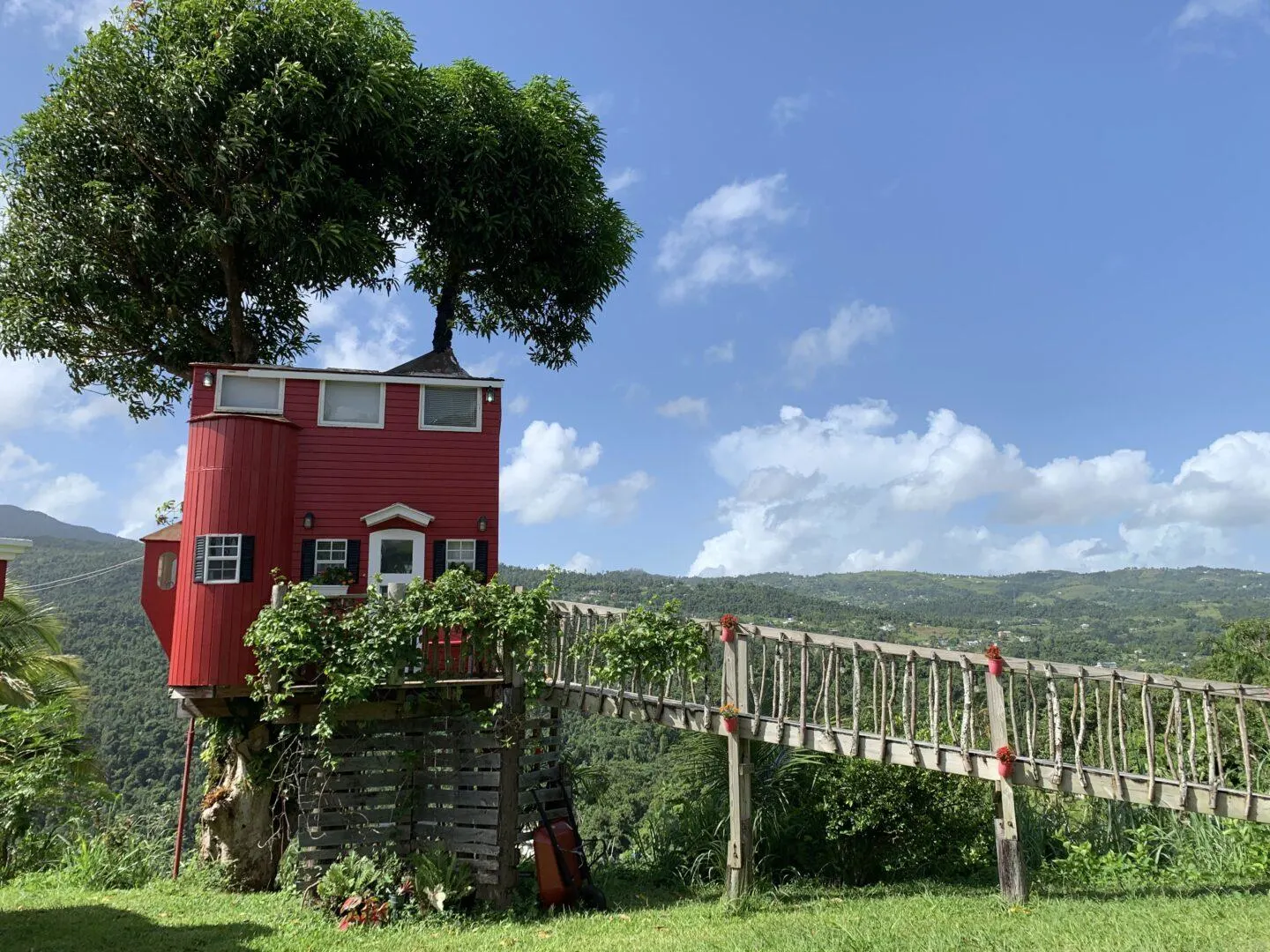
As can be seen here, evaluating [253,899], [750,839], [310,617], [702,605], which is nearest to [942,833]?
[750,839]

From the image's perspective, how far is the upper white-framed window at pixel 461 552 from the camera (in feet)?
42.0

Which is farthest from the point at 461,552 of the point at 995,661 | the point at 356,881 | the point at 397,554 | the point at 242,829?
the point at 995,661

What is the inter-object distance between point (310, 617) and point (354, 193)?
29.0ft

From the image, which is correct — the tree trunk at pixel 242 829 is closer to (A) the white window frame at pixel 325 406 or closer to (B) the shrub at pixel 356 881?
(B) the shrub at pixel 356 881

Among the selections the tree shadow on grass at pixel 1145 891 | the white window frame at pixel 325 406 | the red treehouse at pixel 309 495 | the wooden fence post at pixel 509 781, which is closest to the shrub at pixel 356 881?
the wooden fence post at pixel 509 781

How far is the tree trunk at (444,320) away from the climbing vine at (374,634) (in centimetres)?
904

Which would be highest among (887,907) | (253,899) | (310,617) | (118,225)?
(118,225)

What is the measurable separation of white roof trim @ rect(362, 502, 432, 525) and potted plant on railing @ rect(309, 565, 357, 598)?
83cm

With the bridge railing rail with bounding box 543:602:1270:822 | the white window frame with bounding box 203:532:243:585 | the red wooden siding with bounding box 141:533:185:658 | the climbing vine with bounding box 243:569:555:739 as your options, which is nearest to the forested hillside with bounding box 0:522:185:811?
the red wooden siding with bounding box 141:533:185:658

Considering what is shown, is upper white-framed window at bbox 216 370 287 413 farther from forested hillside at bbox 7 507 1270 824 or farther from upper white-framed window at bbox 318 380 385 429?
forested hillside at bbox 7 507 1270 824

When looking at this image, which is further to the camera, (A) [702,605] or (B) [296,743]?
(A) [702,605]

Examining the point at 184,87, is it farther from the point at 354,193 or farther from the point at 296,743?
the point at 296,743

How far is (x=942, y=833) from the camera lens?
10.9m

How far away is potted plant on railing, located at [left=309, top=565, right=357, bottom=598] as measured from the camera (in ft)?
39.1
